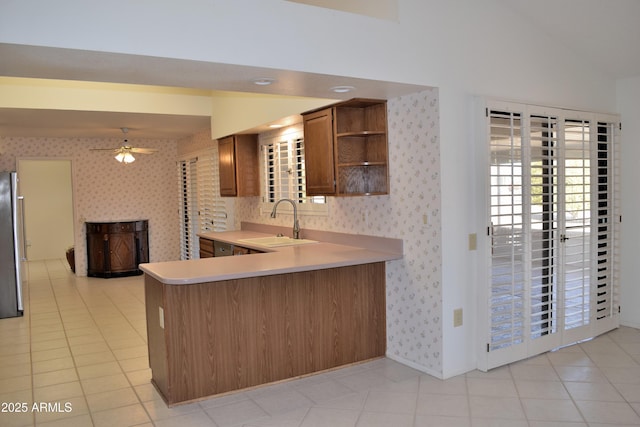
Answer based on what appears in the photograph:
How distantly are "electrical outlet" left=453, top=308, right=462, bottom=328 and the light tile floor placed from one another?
0.37 m

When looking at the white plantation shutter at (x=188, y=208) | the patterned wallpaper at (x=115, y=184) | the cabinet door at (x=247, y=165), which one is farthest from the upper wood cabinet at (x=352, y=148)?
the patterned wallpaper at (x=115, y=184)

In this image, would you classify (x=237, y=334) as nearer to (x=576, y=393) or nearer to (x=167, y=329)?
(x=167, y=329)

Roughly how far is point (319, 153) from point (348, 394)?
1.97 m

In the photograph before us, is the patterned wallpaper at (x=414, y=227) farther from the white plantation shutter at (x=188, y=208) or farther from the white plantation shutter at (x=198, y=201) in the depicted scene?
the white plantation shutter at (x=188, y=208)

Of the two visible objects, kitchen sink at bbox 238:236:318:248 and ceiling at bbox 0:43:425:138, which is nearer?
ceiling at bbox 0:43:425:138

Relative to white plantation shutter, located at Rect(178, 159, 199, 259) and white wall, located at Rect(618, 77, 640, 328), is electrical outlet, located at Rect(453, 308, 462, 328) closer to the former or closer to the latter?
white wall, located at Rect(618, 77, 640, 328)

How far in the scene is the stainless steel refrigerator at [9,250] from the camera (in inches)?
229

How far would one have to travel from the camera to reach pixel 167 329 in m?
3.29

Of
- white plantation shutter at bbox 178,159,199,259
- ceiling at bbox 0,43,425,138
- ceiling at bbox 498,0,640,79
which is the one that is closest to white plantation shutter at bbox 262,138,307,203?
ceiling at bbox 0,43,425,138

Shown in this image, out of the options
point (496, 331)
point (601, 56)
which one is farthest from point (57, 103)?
point (601, 56)

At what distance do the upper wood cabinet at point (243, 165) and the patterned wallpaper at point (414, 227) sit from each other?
2.30 m

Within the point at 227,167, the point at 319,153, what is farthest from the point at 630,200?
the point at 227,167

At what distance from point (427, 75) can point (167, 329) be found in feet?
7.91

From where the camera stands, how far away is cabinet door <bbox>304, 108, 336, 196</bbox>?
14.0ft
